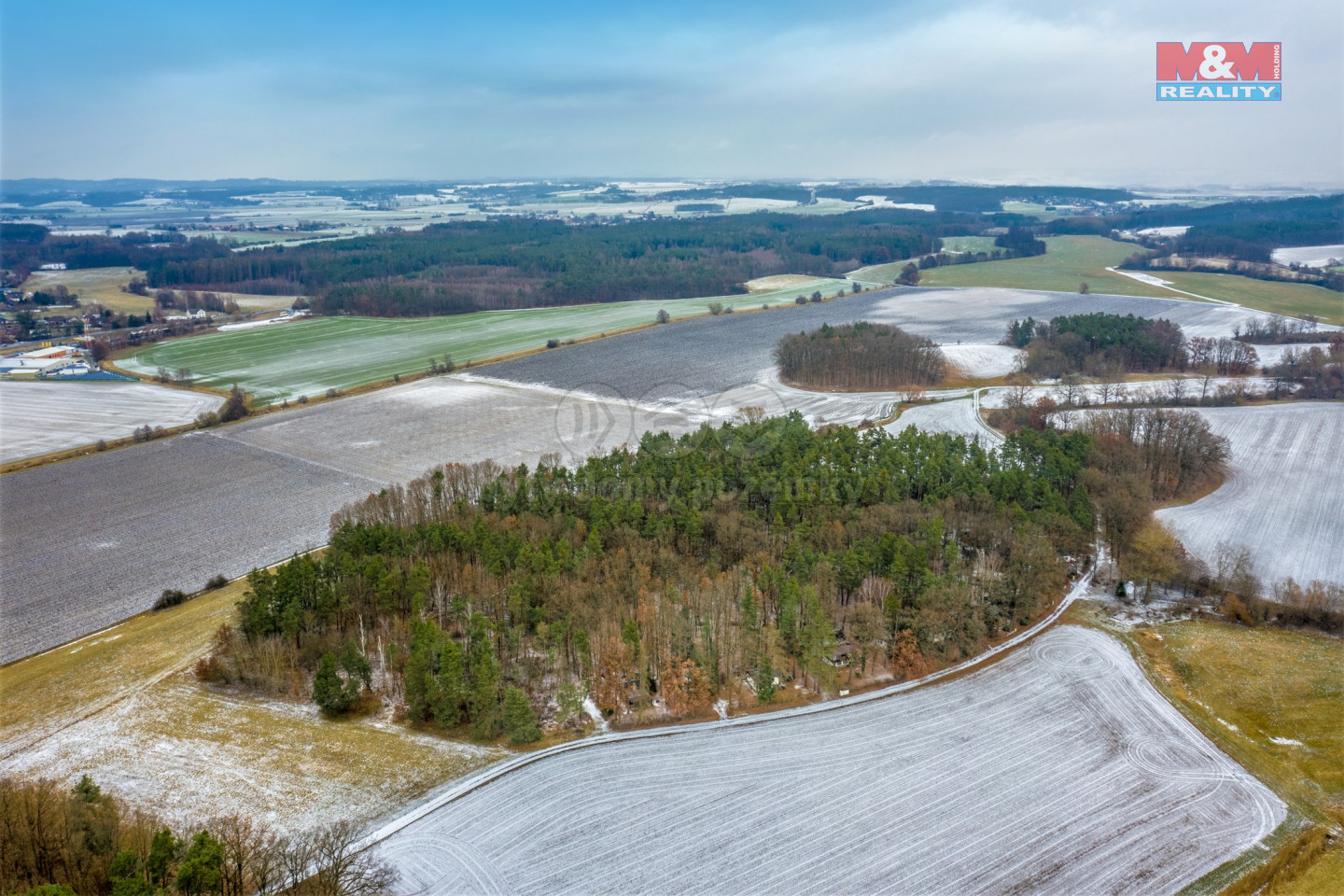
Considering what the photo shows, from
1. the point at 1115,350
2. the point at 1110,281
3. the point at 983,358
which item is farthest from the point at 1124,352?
the point at 1110,281

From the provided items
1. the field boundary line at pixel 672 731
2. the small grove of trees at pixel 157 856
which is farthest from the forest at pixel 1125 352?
the small grove of trees at pixel 157 856

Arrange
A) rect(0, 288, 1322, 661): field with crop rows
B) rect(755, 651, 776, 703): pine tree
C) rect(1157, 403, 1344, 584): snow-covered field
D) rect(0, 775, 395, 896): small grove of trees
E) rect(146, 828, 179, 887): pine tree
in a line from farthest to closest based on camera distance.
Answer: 1. rect(0, 288, 1322, 661): field with crop rows
2. rect(1157, 403, 1344, 584): snow-covered field
3. rect(755, 651, 776, 703): pine tree
4. rect(146, 828, 179, 887): pine tree
5. rect(0, 775, 395, 896): small grove of trees

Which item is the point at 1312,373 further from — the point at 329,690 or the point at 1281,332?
the point at 329,690

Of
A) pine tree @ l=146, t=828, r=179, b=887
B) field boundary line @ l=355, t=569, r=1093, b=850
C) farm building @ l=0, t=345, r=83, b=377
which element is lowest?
field boundary line @ l=355, t=569, r=1093, b=850

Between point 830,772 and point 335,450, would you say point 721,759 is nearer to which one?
point 830,772

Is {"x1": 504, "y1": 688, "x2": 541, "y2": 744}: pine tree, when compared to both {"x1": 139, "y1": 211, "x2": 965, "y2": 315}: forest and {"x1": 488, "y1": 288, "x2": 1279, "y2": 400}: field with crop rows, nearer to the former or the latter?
{"x1": 488, "y1": 288, "x2": 1279, "y2": 400}: field with crop rows

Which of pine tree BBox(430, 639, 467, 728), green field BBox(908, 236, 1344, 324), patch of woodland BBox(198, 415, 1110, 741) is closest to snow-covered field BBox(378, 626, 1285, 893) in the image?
patch of woodland BBox(198, 415, 1110, 741)

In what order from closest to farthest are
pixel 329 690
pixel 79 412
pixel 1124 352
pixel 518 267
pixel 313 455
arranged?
pixel 329 690, pixel 313 455, pixel 79 412, pixel 1124 352, pixel 518 267
